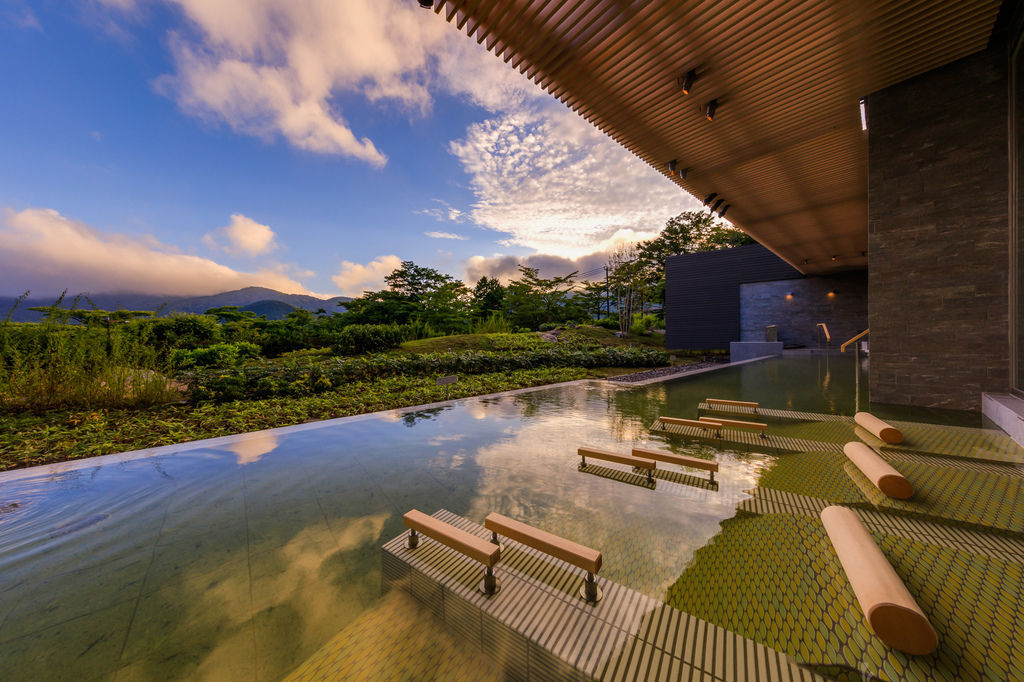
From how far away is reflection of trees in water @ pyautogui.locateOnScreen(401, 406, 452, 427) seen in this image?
6122 millimetres

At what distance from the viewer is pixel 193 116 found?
1625cm

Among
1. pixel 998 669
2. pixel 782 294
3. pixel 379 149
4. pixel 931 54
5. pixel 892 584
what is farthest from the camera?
pixel 782 294

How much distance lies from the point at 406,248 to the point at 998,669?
30452mm

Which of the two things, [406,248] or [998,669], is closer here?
[998,669]

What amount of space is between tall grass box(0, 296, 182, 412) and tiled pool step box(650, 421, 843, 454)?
975 centimetres

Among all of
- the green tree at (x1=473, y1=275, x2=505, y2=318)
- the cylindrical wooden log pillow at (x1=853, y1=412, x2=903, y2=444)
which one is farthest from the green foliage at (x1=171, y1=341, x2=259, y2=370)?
the green tree at (x1=473, y1=275, x2=505, y2=318)

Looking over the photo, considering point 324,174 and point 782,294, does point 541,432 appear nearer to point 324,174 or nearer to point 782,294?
point 782,294

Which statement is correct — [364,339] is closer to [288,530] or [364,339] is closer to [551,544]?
[288,530]

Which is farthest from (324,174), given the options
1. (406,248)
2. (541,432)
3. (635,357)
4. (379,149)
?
(541,432)

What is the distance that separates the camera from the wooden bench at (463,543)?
192 cm

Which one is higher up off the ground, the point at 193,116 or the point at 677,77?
the point at 193,116

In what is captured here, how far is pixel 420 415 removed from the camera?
6.54 m

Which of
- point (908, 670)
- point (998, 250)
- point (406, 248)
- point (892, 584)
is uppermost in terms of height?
point (406, 248)

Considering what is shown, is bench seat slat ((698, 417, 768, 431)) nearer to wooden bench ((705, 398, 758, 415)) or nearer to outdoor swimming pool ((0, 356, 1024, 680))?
outdoor swimming pool ((0, 356, 1024, 680))
